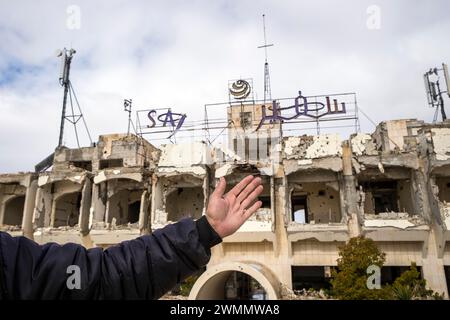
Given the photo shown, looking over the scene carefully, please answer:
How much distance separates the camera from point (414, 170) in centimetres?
2134

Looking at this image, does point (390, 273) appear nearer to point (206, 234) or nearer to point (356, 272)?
point (356, 272)

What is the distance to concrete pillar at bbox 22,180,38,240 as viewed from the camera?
25344 millimetres

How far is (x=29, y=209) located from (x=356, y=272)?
21573 mm

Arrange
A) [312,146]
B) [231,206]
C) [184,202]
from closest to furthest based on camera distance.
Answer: [231,206] → [312,146] → [184,202]

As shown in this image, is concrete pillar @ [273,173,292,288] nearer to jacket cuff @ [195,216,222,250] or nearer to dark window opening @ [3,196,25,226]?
jacket cuff @ [195,216,222,250]

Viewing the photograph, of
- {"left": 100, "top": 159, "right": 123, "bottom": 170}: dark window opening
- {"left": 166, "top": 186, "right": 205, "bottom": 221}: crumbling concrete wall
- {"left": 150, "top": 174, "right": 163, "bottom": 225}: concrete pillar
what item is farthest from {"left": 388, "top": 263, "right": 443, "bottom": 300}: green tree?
{"left": 100, "top": 159, "right": 123, "bottom": 170}: dark window opening

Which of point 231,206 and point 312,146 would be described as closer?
point 231,206

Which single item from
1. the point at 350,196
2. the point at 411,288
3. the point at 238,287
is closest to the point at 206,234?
the point at 411,288

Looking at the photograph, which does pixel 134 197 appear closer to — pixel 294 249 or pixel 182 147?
pixel 182 147

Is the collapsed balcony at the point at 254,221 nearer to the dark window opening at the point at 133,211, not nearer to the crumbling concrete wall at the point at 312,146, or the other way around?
the crumbling concrete wall at the point at 312,146

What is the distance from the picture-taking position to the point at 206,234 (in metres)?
2.20

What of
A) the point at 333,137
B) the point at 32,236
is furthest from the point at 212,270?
the point at 32,236
